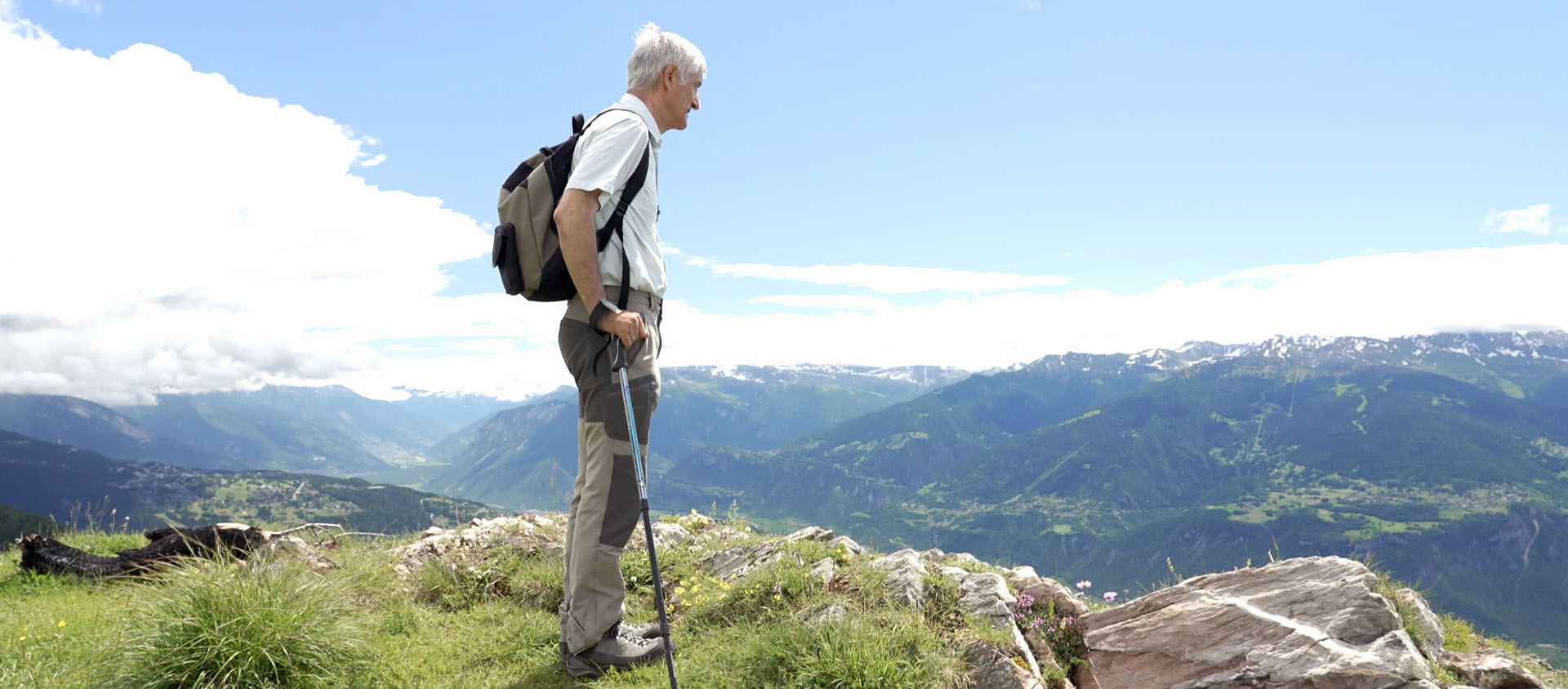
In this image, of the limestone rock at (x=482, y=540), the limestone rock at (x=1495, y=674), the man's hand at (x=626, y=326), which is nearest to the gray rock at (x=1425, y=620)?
the limestone rock at (x=1495, y=674)

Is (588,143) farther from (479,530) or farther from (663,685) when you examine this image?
(479,530)

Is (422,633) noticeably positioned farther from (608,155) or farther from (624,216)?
(608,155)

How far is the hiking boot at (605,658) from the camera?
5.95m

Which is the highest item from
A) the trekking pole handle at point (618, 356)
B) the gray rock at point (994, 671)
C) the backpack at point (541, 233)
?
the backpack at point (541, 233)

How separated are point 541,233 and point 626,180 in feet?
2.28

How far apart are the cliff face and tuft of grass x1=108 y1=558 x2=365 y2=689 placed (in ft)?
9.29

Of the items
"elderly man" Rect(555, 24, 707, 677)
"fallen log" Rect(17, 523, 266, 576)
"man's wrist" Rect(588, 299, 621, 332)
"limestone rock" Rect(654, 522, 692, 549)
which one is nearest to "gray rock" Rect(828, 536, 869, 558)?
"limestone rock" Rect(654, 522, 692, 549)

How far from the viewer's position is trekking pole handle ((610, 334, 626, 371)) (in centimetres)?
509

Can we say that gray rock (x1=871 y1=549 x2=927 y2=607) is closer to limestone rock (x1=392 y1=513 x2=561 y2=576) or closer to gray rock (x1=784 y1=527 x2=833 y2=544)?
gray rock (x1=784 y1=527 x2=833 y2=544)

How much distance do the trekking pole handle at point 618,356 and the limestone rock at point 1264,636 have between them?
4.72 meters

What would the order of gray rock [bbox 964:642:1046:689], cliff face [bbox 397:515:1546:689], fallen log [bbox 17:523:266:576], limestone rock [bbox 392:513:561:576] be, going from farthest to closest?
1. limestone rock [bbox 392:513:561:576]
2. fallen log [bbox 17:523:266:576]
3. cliff face [bbox 397:515:1546:689]
4. gray rock [bbox 964:642:1046:689]

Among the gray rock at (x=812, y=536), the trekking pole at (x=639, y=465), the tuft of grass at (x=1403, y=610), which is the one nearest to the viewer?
the trekking pole at (x=639, y=465)

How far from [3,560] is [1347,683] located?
15.6 metres

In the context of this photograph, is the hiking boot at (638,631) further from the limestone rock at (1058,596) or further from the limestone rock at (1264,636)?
the limestone rock at (1264,636)
